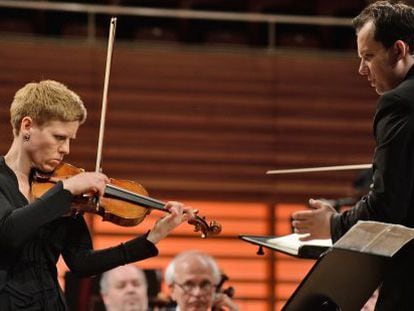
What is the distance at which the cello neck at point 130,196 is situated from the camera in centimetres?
259

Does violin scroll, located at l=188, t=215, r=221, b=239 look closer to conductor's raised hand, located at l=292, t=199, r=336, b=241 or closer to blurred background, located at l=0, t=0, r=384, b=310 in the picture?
conductor's raised hand, located at l=292, t=199, r=336, b=241

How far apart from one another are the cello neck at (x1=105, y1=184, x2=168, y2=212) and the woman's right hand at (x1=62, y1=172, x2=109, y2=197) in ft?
0.39

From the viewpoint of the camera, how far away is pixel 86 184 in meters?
2.44

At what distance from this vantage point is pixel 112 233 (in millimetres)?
6562

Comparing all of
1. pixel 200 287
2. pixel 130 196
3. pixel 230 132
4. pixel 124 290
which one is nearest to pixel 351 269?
pixel 130 196

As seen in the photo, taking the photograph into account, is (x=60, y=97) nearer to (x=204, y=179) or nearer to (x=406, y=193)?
(x=406, y=193)

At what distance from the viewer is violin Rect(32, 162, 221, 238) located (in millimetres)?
2559

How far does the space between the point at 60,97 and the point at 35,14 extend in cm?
463

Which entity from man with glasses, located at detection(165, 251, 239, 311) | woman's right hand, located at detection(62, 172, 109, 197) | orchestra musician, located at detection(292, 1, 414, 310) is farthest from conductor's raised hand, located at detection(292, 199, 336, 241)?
man with glasses, located at detection(165, 251, 239, 311)

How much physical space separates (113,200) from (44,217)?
0.33 meters

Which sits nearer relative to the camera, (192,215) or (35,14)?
(192,215)

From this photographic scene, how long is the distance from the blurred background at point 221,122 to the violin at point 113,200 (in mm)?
3854

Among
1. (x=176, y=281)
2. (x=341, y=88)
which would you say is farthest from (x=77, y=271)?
(x=341, y=88)

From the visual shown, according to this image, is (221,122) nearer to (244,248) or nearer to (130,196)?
(244,248)
